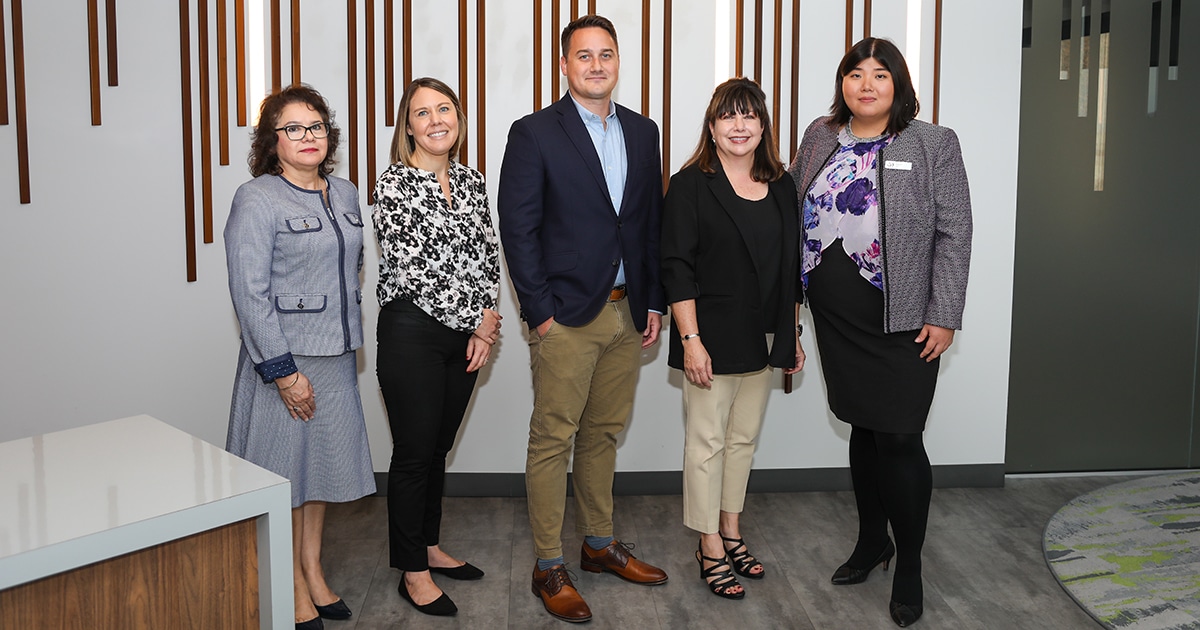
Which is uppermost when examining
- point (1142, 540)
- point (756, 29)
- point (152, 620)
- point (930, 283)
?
point (756, 29)

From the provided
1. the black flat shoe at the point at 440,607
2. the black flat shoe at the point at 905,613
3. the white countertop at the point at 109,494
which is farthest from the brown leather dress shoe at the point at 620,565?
the white countertop at the point at 109,494

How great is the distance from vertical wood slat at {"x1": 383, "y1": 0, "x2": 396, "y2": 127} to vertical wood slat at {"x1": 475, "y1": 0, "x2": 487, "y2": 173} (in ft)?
1.08

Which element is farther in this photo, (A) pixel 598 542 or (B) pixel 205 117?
(B) pixel 205 117

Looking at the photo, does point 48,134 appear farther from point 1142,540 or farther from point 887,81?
point 1142,540

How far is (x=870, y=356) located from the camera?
9.19ft

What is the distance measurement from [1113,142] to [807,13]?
4.92 ft

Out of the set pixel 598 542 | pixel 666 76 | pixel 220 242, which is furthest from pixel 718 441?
pixel 220 242

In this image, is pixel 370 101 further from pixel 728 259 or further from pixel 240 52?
pixel 728 259

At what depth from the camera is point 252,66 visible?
367cm

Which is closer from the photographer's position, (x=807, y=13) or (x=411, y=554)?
(x=411, y=554)

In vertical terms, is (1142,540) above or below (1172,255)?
below

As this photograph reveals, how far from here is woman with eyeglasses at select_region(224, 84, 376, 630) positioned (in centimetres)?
251

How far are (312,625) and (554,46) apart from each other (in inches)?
91.6

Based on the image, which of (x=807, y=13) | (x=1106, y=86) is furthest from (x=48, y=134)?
(x=1106, y=86)
